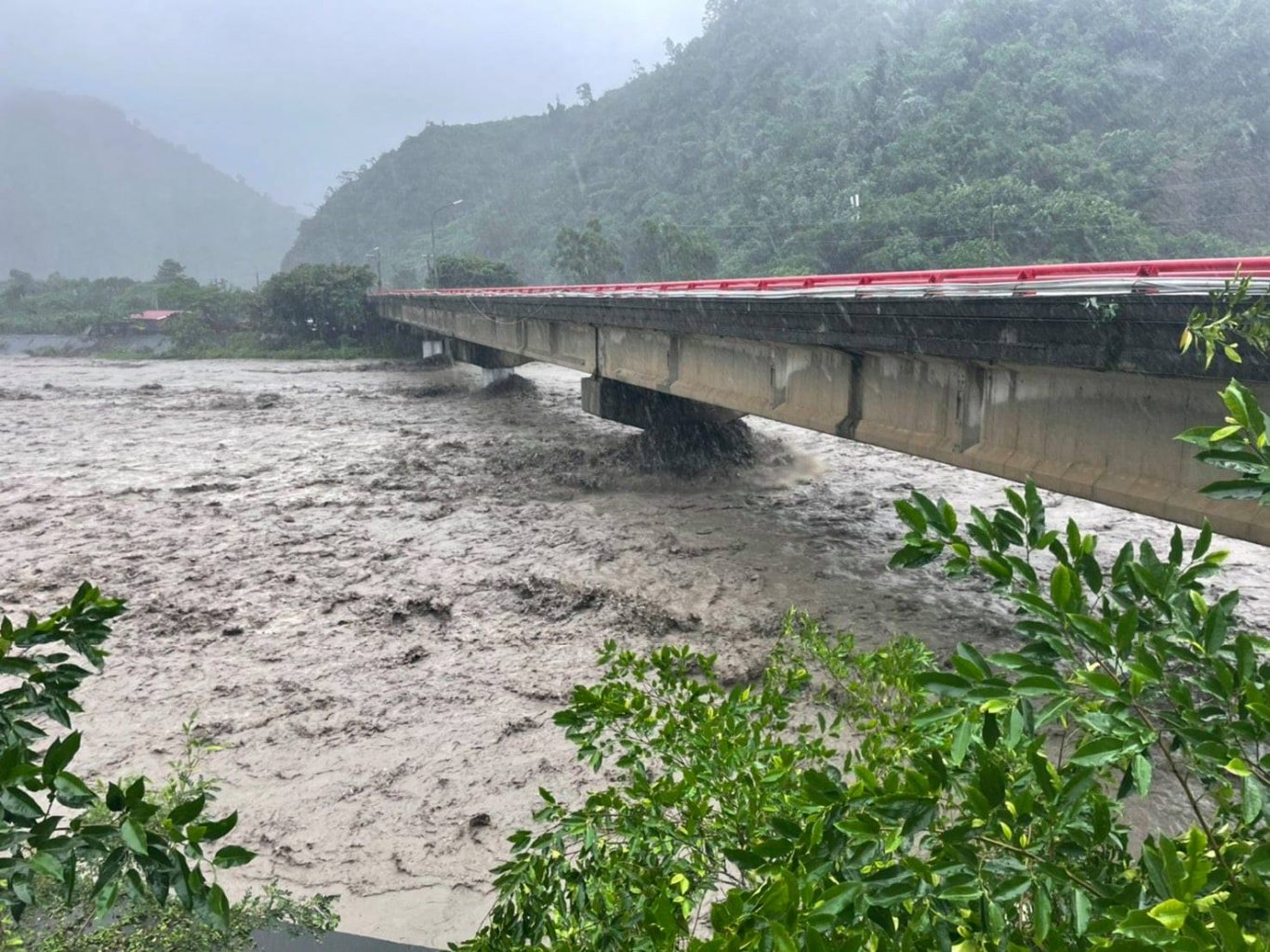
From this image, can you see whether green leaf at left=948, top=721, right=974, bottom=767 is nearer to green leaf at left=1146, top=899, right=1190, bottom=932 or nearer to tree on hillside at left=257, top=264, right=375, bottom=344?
green leaf at left=1146, top=899, right=1190, bottom=932

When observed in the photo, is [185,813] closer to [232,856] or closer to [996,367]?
[232,856]

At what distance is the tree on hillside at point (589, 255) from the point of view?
64250mm

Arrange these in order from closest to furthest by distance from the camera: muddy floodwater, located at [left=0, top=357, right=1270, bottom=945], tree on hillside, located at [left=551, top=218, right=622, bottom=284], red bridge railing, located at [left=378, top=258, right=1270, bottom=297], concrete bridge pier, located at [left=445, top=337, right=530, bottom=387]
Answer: muddy floodwater, located at [left=0, top=357, right=1270, bottom=945] → red bridge railing, located at [left=378, top=258, right=1270, bottom=297] → concrete bridge pier, located at [left=445, top=337, right=530, bottom=387] → tree on hillside, located at [left=551, top=218, right=622, bottom=284]

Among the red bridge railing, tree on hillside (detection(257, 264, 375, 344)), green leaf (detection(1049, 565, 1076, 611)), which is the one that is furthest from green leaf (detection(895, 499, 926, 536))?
tree on hillside (detection(257, 264, 375, 344))

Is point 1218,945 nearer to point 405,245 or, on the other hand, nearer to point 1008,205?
point 1008,205

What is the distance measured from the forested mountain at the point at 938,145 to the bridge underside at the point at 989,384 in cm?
1830

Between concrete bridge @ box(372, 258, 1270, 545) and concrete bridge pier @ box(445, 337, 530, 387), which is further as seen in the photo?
concrete bridge pier @ box(445, 337, 530, 387)

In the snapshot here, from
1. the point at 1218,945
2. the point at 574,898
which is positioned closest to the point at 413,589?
the point at 574,898

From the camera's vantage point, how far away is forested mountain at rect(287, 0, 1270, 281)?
30781 mm

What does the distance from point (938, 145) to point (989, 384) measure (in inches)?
1502

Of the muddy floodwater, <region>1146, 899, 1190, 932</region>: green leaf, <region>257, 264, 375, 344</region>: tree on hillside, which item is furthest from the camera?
<region>257, 264, 375, 344</region>: tree on hillside

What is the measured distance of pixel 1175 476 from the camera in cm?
668

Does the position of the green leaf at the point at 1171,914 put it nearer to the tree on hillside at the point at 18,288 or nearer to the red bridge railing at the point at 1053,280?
the red bridge railing at the point at 1053,280

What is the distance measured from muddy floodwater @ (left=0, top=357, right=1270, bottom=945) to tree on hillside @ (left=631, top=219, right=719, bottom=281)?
3457 centimetres
